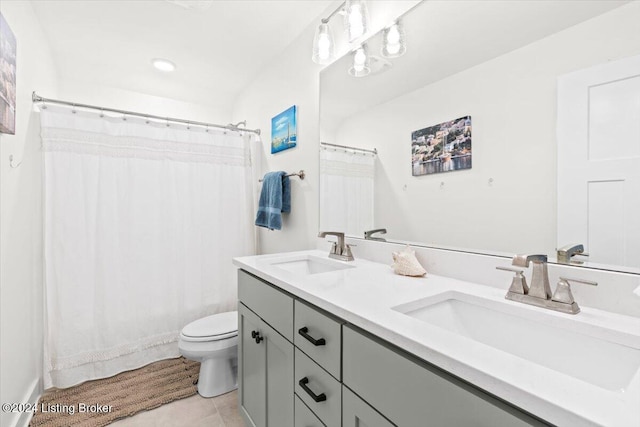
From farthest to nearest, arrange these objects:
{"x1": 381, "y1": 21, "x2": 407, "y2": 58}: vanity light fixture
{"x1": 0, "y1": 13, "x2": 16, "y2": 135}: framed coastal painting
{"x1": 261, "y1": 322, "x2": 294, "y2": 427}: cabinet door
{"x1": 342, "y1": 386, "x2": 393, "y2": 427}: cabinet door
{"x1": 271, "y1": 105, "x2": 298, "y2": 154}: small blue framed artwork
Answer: {"x1": 271, "y1": 105, "x2": 298, "y2": 154}: small blue framed artwork, {"x1": 381, "y1": 21, "x2": 407, "y2": 58}: vanity light fixture, {"x1": 0, "y1": 13, "x2": 16, "y2": 135}: framed coastal painting, {"x1": 261, "y1": 322, "x2": 294, "y2": 427}: cabinet door, {"x1": 342, "y1": 386, "x2": 393, "y2": 427}: cabinet door

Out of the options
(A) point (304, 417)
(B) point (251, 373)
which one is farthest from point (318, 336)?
(B) point (251, 373)

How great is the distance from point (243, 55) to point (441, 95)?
1.71 metres

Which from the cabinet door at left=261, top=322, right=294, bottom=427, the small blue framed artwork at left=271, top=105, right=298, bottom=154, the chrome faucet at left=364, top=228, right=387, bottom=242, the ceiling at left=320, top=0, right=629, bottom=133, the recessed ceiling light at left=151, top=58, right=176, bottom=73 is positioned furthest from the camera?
the recessed ceiling light at left=151, top=58, right=176, bottom=73

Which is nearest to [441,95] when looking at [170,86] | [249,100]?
[249,100]

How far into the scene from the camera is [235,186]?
8.02 ft

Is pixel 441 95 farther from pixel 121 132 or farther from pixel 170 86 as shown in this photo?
pixel 170 86

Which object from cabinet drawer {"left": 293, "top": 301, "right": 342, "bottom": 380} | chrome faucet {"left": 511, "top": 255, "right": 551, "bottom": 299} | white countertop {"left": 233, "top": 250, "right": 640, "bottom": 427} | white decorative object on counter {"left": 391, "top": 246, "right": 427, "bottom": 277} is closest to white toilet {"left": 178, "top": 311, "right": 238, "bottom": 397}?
white countertop {"left": 233, "top": 250, "right": 640, "bottom": 427}

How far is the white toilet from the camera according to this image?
171cm

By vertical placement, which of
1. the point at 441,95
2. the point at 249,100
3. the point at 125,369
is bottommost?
the point at 125,369

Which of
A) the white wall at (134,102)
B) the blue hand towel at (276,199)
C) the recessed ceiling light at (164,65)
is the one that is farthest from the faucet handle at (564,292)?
the white wall at (134,102)

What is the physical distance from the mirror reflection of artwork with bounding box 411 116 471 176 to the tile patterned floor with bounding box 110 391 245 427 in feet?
5.20

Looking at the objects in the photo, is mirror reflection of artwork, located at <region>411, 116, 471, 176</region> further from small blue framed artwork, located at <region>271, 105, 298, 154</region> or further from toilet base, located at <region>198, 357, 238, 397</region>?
toilet base, located at <region>198, 357, 238, 397</region>

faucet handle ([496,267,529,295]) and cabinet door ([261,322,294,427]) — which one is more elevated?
faucet handle ([496,267,529,295])

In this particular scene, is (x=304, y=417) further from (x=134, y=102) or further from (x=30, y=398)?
(x=134, y=102)
